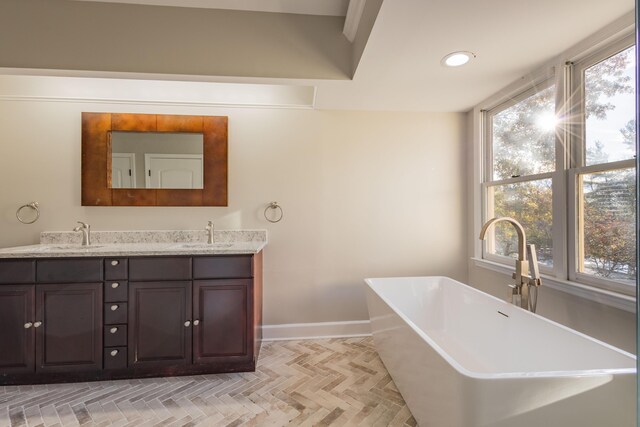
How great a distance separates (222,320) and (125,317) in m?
0.66

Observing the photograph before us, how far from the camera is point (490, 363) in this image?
1850 millimetres

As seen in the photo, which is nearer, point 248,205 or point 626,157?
point 626,157

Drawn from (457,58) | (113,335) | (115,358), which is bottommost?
(115,358)

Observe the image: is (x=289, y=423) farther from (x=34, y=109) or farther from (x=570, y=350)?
(x=34, y=109)

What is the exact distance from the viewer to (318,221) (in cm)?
276

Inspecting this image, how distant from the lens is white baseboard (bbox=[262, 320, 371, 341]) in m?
2.70

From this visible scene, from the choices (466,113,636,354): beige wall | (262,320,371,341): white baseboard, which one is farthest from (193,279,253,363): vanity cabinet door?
(466,113,636,354): beige wall

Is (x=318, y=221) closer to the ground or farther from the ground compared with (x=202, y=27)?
closer to the ground

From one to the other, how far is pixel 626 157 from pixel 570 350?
103 centimetres

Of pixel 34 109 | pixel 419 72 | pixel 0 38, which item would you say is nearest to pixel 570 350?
pixel 419 72

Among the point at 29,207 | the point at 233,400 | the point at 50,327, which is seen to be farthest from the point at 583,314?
the point at 29,207

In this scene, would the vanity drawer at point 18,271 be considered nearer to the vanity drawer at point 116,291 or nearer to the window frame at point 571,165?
the vanity drawer at point 116,291

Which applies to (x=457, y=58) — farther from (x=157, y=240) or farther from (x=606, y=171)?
(x=157, y=240)

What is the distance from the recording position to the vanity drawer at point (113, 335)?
2023mm
